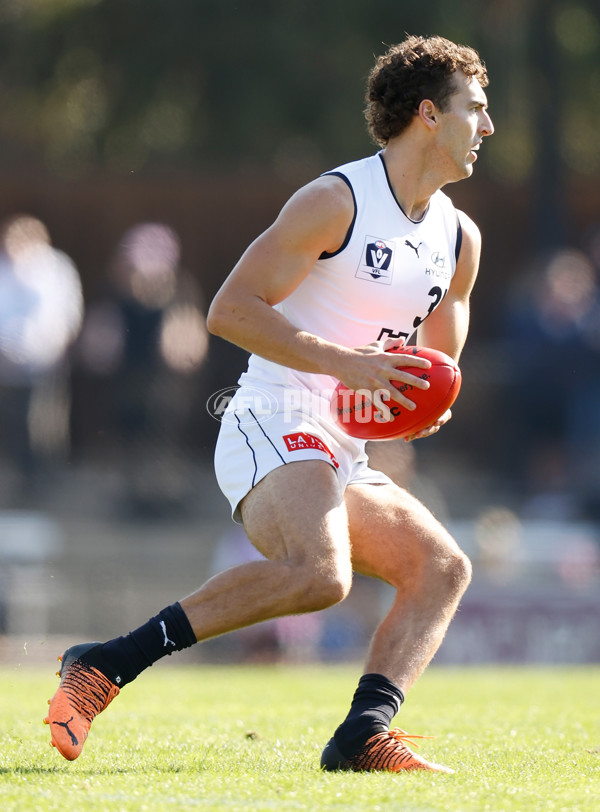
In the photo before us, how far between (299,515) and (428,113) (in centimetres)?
154

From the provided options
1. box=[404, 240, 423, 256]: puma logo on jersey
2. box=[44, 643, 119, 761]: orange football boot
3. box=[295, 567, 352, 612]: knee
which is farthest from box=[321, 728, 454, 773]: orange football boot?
box=[404, 240, 423, 256]: puma logo on jersey

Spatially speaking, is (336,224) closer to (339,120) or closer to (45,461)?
(45,461)

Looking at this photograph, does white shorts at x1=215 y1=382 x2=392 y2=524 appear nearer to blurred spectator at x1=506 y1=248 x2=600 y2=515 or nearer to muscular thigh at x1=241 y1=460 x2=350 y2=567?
muscular thigh at x1=241 y1=460 x2=350 y2=567

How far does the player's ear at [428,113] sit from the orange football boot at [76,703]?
2166 mm

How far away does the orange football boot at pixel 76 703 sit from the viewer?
13.5ft

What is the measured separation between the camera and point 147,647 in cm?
422

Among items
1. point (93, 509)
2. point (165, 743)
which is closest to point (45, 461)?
point (93, 509)

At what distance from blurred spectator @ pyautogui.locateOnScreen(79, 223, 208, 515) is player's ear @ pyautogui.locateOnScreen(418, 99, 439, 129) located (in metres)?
6.25

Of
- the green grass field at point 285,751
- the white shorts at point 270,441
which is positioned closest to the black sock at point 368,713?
the green grass field at point 285,751

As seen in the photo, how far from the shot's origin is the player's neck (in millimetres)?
4688

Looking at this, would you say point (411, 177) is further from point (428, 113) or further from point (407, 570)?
point (407, 570)

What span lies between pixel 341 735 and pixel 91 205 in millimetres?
12094

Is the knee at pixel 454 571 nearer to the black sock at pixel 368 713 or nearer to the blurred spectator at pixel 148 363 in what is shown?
the black sock at pixel 368 713

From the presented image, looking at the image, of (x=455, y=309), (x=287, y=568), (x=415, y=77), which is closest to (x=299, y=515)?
(x=287, y=568)
